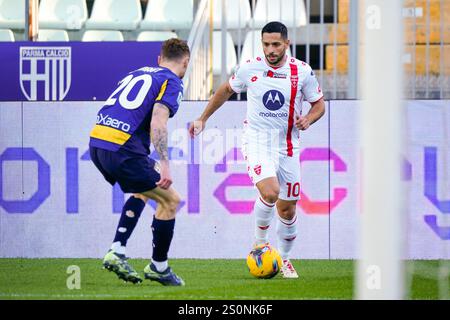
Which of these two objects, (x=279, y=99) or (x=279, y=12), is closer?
(x=279, y=99)

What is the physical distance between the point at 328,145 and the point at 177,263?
1.65 metres

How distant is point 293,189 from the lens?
9211 millimetres

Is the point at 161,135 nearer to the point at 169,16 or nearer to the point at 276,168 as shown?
the point at 276,168

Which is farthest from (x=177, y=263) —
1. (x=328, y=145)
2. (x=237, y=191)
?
(x=328, y=145)

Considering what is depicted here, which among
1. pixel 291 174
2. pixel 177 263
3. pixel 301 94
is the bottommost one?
pixel 177 263

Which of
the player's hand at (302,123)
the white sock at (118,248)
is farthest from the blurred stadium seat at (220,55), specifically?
the white sock at (118,248)

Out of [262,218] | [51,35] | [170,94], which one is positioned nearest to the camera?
[170,94]

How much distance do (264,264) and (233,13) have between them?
3.92 meters

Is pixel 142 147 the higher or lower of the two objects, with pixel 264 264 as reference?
higher

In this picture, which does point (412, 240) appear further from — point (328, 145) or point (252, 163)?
point (252, 163)

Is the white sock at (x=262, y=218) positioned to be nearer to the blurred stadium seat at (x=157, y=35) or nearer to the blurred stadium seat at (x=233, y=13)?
the blurred stadium seat at (x=233, y=13)

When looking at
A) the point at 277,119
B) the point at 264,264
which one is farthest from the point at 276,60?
the point at 264,264

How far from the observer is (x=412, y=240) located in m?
10.1

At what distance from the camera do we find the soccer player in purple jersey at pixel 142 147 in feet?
26.4
